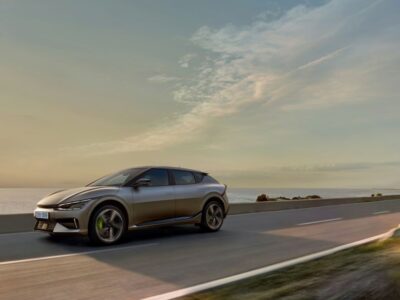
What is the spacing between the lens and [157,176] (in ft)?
37.2

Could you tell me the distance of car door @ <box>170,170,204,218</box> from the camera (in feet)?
37.7

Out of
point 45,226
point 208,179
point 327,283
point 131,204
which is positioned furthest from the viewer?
point 208,179

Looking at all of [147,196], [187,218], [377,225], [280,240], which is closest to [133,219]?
[147,196]

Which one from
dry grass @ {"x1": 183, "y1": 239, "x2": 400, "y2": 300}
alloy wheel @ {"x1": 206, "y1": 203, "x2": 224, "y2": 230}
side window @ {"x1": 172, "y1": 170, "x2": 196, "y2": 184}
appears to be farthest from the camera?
alloy wheel @ {"x1": 206, "y1": 203, "x2": 224, "y2": 230}

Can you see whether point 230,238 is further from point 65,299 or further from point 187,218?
point 65,299

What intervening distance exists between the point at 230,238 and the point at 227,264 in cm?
339

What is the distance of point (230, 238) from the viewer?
1161cm

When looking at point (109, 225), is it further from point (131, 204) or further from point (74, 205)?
point (74, 205)

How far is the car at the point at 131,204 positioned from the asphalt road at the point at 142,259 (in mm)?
371

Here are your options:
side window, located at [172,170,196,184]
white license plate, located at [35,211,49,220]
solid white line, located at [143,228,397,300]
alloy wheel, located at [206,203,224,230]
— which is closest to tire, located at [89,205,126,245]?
white license plate, located at [35,211,49,220]

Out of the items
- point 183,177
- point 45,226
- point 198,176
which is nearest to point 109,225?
point 45,226

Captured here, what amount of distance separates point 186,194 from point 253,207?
11047mm

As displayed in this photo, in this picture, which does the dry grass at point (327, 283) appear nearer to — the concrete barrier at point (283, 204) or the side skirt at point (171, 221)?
the side skirt at point (171, 221)

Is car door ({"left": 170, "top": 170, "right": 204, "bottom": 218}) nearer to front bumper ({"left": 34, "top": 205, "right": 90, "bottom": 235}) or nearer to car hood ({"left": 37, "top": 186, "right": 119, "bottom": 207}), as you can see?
car hood ({"left": 37, "top": 186, "right": 119, "bottom": 207})
